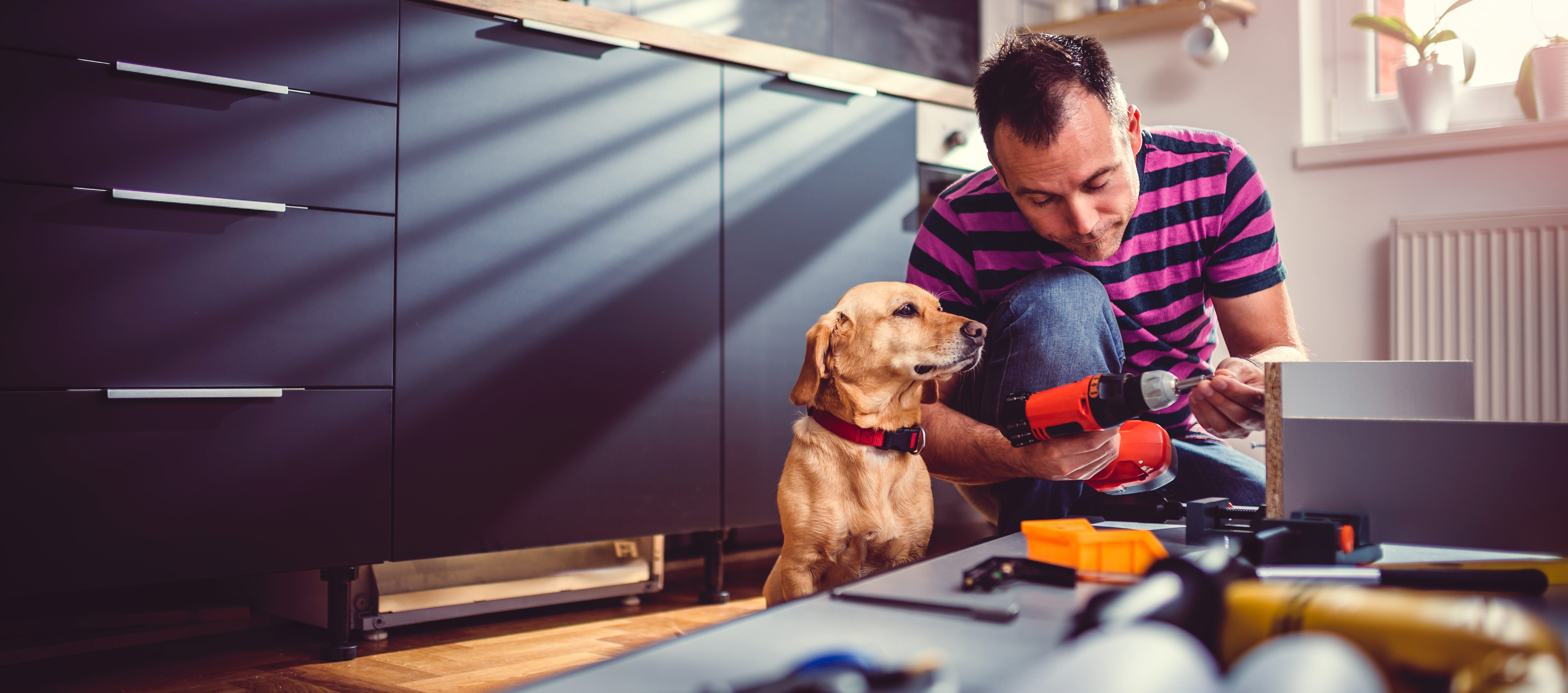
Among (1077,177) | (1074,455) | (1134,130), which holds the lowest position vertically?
(1074,455)

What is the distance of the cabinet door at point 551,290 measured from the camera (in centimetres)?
189

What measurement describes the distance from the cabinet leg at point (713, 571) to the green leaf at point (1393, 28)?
7.12 ft

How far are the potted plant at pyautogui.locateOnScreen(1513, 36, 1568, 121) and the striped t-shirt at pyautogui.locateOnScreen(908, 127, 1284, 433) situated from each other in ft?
4.74

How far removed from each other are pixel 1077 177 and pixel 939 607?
2.65 ft

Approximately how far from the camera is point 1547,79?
7.63 feet

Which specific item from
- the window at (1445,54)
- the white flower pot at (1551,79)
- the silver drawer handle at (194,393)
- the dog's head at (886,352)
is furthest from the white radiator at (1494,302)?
the silver drawer handle at (194,393)

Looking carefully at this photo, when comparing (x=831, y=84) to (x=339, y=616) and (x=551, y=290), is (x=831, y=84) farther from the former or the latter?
(x=339, y=616)

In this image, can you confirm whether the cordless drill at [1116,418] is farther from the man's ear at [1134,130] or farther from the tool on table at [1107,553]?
the man's ear at [1134,130]

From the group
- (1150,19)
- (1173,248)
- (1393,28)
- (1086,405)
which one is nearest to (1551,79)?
(1393,28)

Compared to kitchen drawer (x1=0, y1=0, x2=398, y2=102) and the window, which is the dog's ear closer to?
kitchen drawer (x1=0, y1=0, x2=398, y2=102)

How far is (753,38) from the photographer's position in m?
2.58


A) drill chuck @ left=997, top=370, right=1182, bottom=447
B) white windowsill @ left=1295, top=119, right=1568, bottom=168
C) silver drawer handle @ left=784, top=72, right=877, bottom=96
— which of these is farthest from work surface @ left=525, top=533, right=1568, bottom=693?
white windowsill @ left=1295, top=119, right=1568, bottom=168

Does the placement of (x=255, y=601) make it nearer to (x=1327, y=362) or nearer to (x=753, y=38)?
(x=753, y=38)

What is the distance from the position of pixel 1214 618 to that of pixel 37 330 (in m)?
1.75
